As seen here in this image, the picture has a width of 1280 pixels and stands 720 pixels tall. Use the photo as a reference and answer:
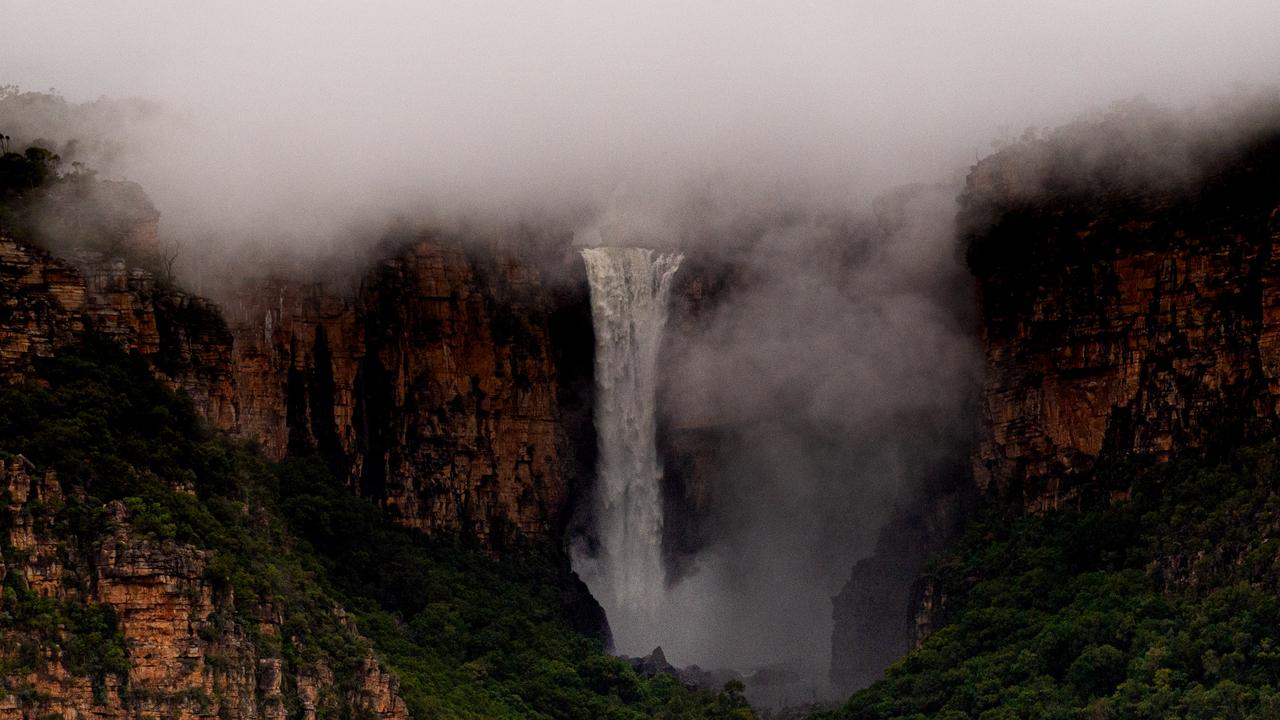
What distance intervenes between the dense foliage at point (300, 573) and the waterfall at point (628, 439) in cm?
668

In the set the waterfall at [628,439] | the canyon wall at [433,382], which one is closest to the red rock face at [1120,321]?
the waterfall at [628,439]

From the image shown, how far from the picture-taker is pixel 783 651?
15962 cm

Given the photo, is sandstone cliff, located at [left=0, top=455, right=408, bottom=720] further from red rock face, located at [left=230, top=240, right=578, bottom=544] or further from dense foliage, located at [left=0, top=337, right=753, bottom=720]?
red rock face, located at [left=230, top=240, right=578, bottom=544]

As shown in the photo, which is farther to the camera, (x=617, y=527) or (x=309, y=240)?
(x=617, y=527)

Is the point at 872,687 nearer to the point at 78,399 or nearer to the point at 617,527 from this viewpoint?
the point at 617,527

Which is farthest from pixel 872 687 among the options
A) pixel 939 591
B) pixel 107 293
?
pixel 107 293

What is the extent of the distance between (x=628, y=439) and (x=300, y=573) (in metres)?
28.4

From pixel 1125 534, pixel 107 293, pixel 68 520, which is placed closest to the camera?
pixel 68 520

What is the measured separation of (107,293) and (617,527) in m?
35.7

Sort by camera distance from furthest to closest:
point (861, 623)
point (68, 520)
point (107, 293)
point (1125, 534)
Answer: point (861, 623), point (1125, 534), point (107, 293), point (68, 520)

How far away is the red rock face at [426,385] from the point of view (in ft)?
473

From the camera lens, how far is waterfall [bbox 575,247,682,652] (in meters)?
156

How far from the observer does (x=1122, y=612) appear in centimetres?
13675

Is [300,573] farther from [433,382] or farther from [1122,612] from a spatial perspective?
[1122,612]
